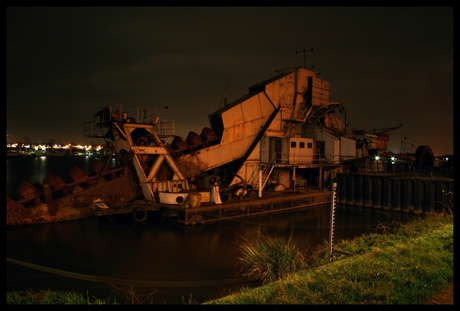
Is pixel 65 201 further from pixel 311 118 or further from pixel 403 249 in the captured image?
pixel 311 118

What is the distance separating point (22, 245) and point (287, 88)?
20895mm

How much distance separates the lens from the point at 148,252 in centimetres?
1465

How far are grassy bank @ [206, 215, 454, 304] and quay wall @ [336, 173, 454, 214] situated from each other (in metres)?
15.6

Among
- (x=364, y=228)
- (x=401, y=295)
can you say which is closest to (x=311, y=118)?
(x=364, y=228)

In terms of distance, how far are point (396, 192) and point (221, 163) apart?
12336mm

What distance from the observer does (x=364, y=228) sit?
1966 cm

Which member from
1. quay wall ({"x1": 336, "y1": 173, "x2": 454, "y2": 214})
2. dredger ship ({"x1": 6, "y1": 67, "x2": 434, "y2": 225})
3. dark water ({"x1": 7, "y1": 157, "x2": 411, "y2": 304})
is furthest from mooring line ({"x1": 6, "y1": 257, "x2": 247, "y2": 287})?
quay wall ({"x1": 336, "y1": 173, "x2": 454, "y2": 214})

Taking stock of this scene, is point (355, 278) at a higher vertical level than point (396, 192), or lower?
lower

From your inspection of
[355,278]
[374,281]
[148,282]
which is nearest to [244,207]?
[148,282]

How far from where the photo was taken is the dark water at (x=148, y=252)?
1053 cm

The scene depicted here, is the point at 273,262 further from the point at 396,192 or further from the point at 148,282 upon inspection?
the point at 396,192

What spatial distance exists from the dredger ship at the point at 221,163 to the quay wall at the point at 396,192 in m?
1.85

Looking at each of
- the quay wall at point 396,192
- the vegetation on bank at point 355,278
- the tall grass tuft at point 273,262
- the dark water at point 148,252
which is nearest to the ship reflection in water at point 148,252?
the dark water at point 148,252

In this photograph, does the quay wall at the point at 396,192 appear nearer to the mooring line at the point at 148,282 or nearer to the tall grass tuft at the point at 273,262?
the tall grass tuft at the point at 273,262
